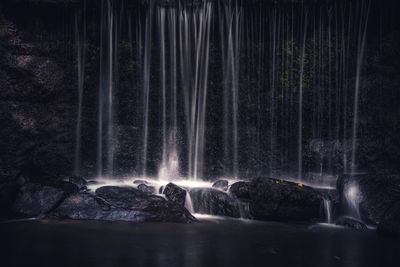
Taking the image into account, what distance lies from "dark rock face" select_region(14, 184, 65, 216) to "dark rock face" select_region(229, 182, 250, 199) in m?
5.28

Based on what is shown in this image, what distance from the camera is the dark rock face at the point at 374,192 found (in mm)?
13383

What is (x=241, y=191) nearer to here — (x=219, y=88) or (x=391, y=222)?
(x=391, y=222)

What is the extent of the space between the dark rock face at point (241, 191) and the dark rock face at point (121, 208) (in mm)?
1822

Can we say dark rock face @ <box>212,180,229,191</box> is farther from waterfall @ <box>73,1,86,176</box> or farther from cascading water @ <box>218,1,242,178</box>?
waterfall @ <box>73,1,86,176</box>

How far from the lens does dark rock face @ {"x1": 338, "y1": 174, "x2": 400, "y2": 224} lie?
43.9 feet

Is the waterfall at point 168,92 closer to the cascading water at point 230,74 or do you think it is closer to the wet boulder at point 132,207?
the cascading water at point 230,74

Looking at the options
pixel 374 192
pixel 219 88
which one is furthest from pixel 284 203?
pixel 219 88

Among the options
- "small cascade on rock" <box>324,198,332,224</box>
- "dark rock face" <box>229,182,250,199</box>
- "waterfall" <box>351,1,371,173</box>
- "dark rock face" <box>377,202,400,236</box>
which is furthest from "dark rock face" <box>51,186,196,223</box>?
"waterfall" <box>351,1,371,173</box>

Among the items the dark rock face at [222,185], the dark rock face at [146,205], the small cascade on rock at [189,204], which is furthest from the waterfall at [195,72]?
the dark rock face at [146,205]

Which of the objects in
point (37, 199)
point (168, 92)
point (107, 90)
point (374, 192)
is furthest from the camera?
point (168, 92)

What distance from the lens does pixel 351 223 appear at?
44.0 ft

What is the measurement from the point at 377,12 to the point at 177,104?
824 cm

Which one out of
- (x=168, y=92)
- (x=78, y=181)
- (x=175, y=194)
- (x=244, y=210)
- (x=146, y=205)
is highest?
(x=168, y=92)

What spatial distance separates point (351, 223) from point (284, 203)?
6.46 ft
